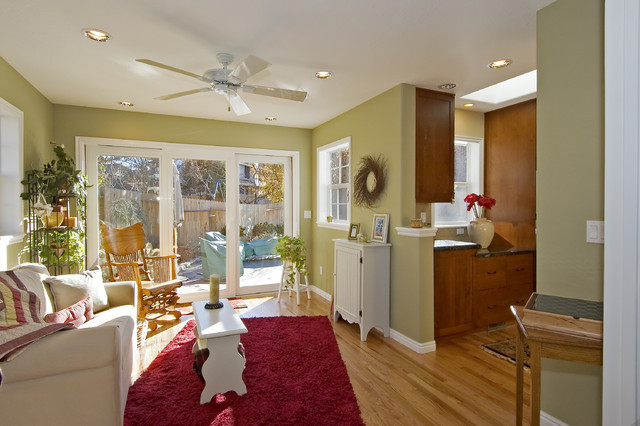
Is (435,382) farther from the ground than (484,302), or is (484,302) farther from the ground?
(484,302)

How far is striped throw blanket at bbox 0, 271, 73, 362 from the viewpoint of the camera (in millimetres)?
1574

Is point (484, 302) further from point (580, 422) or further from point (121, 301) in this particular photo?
point (121, 301)

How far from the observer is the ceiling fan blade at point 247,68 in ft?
7.66

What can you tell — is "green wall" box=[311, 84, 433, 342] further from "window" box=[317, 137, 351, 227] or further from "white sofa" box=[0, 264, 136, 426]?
"white sofa" box=[0, 264, 136, 426]

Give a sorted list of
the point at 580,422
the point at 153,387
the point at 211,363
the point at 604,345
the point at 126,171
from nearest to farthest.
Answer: the point at 604,345, the point at 580,422, the point at 211,363, the point at 153,387, the point at 126,171

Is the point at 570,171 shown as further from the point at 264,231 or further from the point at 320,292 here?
the point at 264,231

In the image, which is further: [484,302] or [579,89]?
[484,302]

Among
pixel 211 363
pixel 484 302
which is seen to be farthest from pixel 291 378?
pixel 484 302

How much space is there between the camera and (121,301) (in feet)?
9.79

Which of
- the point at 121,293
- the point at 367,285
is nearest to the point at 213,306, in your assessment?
the point at 121,293

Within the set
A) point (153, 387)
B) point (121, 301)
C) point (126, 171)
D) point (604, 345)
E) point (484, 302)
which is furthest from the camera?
point (126, 171)

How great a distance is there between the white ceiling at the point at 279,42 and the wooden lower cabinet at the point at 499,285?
1.84 meters

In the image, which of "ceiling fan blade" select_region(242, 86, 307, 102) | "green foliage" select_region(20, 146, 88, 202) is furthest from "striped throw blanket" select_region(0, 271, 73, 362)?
"ceiling fan blade" select_region(242, 86, 307, 102)

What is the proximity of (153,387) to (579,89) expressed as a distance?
3343mm
